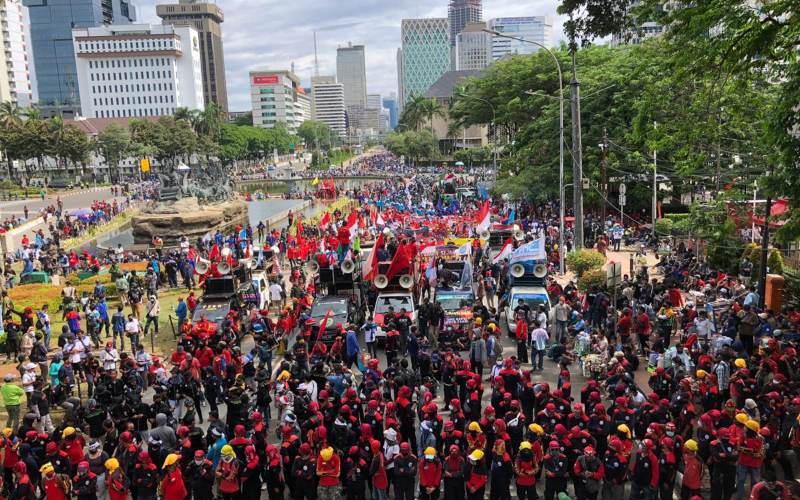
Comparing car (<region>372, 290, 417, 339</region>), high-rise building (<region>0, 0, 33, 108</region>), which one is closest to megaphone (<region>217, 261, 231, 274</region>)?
car (<region>372, 290, 417, 339</region>)

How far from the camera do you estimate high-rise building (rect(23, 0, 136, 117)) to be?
177 metres

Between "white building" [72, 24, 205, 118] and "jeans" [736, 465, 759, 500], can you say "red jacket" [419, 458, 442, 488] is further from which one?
"white building" [72, 24, 205, 118]

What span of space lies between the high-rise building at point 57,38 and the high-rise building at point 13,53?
25307mm

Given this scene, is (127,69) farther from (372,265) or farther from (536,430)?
(536,430)

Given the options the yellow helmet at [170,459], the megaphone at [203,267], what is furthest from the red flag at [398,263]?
the yellow helmet at [170,459]

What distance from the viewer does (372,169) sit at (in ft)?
350

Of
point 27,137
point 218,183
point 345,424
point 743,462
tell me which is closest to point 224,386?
point 345,424

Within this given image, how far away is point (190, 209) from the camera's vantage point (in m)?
42.2

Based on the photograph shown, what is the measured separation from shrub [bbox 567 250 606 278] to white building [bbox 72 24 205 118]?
13527 centimetres

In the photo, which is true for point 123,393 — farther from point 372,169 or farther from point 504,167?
point 372,169

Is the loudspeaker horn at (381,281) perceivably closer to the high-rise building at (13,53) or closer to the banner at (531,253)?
the banner at (531,253)

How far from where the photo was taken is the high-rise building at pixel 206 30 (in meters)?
179

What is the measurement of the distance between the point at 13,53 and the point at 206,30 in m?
53.0

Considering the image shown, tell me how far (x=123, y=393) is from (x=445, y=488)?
657 cm
